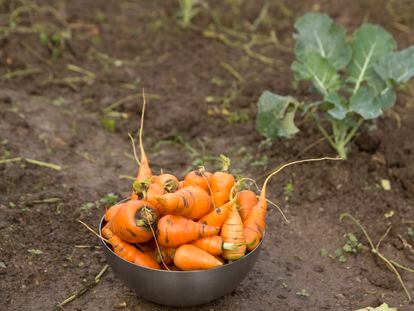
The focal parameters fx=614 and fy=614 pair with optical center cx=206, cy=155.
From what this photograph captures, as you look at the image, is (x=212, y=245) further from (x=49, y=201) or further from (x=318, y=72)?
(x=318, y=72)

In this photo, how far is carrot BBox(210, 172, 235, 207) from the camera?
2.64m

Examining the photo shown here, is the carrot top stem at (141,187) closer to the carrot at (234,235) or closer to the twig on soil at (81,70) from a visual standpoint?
the carrot at (234,235)

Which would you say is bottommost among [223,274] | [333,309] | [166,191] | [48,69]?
[48,69]

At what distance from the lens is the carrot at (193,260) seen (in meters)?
2.43

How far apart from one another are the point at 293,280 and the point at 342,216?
0.66 m

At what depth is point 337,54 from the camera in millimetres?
3926

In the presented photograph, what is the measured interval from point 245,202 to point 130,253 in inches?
22.2

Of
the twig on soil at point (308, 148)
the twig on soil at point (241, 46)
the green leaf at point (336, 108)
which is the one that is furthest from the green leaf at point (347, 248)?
the twig on soil at point (241, 46)

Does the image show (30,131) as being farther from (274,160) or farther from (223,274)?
(223,274)

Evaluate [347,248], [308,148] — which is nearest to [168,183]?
[347,248]

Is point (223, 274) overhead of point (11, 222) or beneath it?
overhead

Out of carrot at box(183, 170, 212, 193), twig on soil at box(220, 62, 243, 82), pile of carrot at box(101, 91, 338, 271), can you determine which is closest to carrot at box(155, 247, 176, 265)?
pile of carrot at box(101, 91, 338, 271)

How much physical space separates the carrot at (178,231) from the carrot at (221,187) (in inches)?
6.4

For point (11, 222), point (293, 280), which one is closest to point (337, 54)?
point (293, 280)
